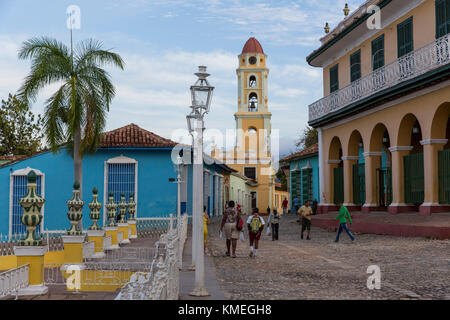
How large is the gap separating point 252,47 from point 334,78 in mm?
30444

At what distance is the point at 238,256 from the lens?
14.4 metres

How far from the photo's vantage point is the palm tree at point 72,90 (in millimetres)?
20078

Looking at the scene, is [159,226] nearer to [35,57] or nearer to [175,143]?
[175,143]

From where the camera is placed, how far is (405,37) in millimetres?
18578

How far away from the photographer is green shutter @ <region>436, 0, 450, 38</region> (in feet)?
52.9

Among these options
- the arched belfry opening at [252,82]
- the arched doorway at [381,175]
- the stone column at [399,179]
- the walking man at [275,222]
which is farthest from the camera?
the arched belfry opening at [252,82]

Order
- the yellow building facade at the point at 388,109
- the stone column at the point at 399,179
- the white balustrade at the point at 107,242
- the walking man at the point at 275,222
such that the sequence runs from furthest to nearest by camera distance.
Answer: the walking man at the point at 275,222, the stone column at the point at 399,179, the yellow building facade at the point at 388,109, the white balustrade at the point at 107,242

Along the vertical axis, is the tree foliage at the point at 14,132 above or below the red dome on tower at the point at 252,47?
below

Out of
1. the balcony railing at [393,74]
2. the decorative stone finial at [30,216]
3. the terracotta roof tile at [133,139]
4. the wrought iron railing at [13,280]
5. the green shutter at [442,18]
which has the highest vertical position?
the green shutter at [442,18]

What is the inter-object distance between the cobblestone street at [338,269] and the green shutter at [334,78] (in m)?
9.03

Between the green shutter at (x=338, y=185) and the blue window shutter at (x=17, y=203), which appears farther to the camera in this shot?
the green shutter at (x=338, y=185)

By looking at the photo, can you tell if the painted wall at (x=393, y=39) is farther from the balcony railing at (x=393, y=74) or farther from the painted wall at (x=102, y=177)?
the painted wall at (x=102, y=177)

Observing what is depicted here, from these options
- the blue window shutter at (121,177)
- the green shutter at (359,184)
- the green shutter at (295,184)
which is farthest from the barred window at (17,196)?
the green shutter at (295,184)
